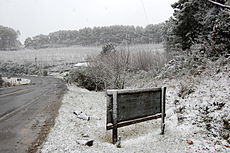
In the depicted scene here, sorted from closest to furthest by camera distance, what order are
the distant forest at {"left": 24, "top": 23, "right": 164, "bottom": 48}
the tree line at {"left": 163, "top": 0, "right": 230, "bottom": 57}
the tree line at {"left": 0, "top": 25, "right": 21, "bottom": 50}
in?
the tree line at {"left": 163, "top": 0, "right": 230, "bottom": 57}
the distant forest at {"left": 24, "top": 23, "right": 164, "bottom": 48}
the tree line at {"left": 0, "top": 25, "right": 21, "bottom": 50}

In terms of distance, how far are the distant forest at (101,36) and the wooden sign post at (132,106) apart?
106ft

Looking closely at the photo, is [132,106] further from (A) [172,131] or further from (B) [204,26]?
(B) [204,26]

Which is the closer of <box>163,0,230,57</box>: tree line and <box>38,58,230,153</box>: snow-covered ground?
<box>38,58,230,153</box>: snow-covered ground

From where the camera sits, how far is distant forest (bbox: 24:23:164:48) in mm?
52759

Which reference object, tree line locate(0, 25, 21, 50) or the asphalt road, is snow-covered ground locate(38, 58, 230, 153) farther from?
tree line locate(0, 25, 21, 50)

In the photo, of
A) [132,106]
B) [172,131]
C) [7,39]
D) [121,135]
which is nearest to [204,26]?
[172,131]

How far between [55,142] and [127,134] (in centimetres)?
257

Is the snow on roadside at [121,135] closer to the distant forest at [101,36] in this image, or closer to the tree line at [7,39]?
the distant forest at [101,36]

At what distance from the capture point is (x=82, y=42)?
83.5 m

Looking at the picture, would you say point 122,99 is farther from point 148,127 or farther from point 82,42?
point 82,42

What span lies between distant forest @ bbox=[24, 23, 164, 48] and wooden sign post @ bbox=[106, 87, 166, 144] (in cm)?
3223

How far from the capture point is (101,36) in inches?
2549

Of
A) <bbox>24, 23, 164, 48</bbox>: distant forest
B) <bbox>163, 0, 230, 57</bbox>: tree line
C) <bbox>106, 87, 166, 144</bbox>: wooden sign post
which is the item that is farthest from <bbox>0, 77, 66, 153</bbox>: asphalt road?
<bbox>24, 23, 164, 48</bbox>: distant forest

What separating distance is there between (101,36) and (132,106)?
61284 mm
